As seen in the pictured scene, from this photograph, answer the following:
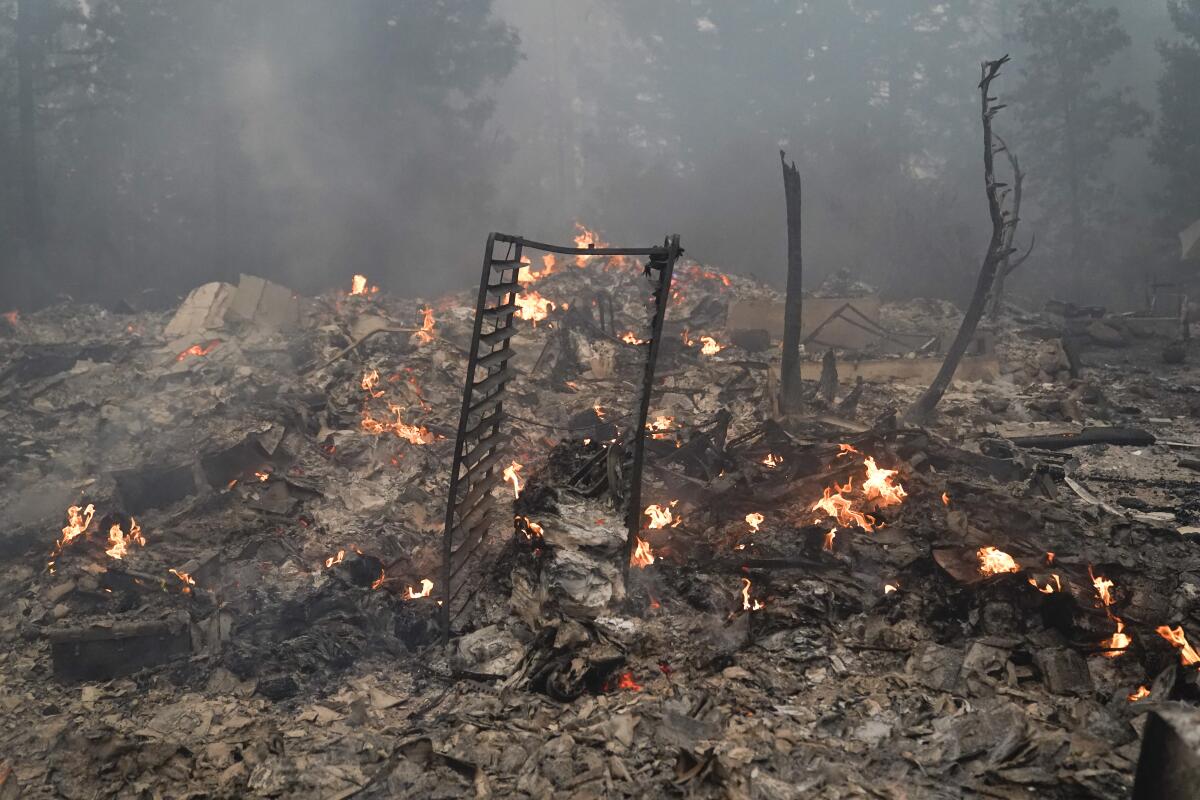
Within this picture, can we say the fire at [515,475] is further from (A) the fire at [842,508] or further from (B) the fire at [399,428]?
(A) the fire at [842,508]

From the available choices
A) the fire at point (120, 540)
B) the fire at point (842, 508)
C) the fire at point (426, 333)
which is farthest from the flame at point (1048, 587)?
the fire at point (426, 333)

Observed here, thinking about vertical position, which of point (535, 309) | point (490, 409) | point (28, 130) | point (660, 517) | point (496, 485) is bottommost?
point (496, 485)

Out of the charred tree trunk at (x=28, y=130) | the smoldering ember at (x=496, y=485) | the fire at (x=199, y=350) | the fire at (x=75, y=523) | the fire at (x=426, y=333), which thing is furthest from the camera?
the charred tree trunk at (x=28, y=130)

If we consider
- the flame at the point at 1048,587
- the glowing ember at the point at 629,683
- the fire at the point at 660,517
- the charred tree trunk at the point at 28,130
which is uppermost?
the charred tree trunk at the point at 28,130

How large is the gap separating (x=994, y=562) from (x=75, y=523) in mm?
9587

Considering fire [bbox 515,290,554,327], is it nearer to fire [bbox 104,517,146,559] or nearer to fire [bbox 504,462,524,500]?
fire [bbox 504,462,524,500]

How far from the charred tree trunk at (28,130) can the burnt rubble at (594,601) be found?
1119 centimetres

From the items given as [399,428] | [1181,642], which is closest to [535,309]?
[399,428]

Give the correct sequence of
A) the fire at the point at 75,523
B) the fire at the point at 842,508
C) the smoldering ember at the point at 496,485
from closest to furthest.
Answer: the smoldering ember at the point at 496,485 < the fire at the point at 842,508 < the fire at the point at 75,523

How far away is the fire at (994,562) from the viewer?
6.17 m

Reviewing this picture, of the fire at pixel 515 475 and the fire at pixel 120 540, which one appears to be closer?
the fire at pixel 120 540

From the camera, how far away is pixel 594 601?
602 centimetres

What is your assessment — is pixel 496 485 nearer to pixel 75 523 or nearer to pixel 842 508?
pixel 842 508

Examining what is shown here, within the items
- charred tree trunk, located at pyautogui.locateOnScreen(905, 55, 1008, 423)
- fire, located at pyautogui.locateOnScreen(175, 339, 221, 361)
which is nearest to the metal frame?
charred tree trunk, located at pyautogui.locateOnScreen(905, 55, 1008, 423)
